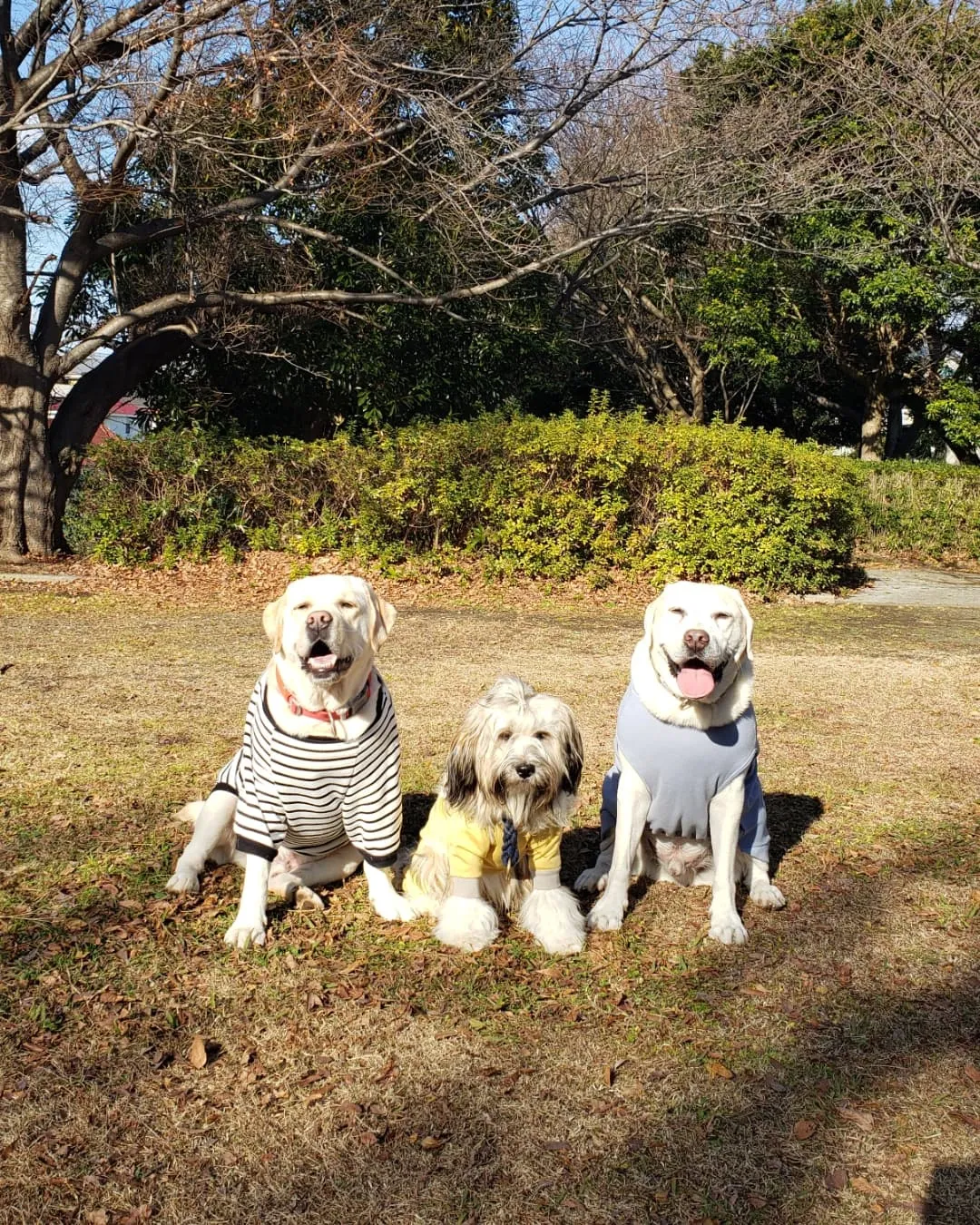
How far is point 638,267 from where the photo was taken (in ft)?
75.3

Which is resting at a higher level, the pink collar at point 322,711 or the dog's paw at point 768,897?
the pink collar at point 322,711

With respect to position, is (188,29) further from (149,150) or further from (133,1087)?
(133,1087)

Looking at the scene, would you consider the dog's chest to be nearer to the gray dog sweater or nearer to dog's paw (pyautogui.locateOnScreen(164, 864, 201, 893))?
the gray dog sweater

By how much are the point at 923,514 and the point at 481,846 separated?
1384 cm

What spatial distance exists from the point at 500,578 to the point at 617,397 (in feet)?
50.2

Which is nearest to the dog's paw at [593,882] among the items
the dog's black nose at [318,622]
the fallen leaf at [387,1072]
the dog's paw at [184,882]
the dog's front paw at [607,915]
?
the dog's front paw at [607,915]

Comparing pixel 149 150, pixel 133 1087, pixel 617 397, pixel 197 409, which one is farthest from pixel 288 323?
pixel 617 397


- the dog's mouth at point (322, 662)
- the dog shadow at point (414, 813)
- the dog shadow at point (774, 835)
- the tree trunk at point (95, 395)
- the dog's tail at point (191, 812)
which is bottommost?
the dog shadow at point (774, 835)

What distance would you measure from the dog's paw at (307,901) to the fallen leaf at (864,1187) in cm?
204

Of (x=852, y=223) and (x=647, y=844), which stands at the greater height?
(x=852, y=223)

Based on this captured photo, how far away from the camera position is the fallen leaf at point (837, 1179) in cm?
248

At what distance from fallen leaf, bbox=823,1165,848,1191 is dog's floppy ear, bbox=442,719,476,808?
1.50 metres

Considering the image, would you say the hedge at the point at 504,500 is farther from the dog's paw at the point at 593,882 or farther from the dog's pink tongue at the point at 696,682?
the dog's pink tongue at the point at 696,682

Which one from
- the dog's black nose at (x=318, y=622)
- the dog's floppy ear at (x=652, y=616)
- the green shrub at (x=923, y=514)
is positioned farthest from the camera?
the green shrub at (x=923, y=514)
